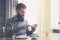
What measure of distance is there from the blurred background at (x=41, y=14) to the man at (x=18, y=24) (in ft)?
0.10

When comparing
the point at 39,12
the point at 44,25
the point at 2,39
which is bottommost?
the point at 2,39

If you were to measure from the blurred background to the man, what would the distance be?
3 centimetres

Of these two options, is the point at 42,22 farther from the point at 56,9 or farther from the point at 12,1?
the point at 12,1

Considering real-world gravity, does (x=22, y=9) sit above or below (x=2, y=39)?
above

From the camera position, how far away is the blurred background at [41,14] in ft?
3.24

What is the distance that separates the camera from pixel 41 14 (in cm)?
100

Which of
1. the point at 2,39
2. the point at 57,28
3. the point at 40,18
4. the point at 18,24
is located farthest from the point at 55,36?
the point at 2,39

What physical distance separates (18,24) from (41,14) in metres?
0.21

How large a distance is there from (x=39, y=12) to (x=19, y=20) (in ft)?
0.60

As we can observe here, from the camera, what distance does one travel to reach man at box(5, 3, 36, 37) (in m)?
0.99

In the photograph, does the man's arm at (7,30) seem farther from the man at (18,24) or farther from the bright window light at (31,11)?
the bright window light at (31,11)

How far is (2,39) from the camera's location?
994 mm

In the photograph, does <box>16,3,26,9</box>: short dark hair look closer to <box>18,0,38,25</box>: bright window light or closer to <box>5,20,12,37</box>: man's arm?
<box>18,0,38,25</box>: bright window light

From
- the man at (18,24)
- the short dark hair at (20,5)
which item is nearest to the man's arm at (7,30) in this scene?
the man at (18,24)
